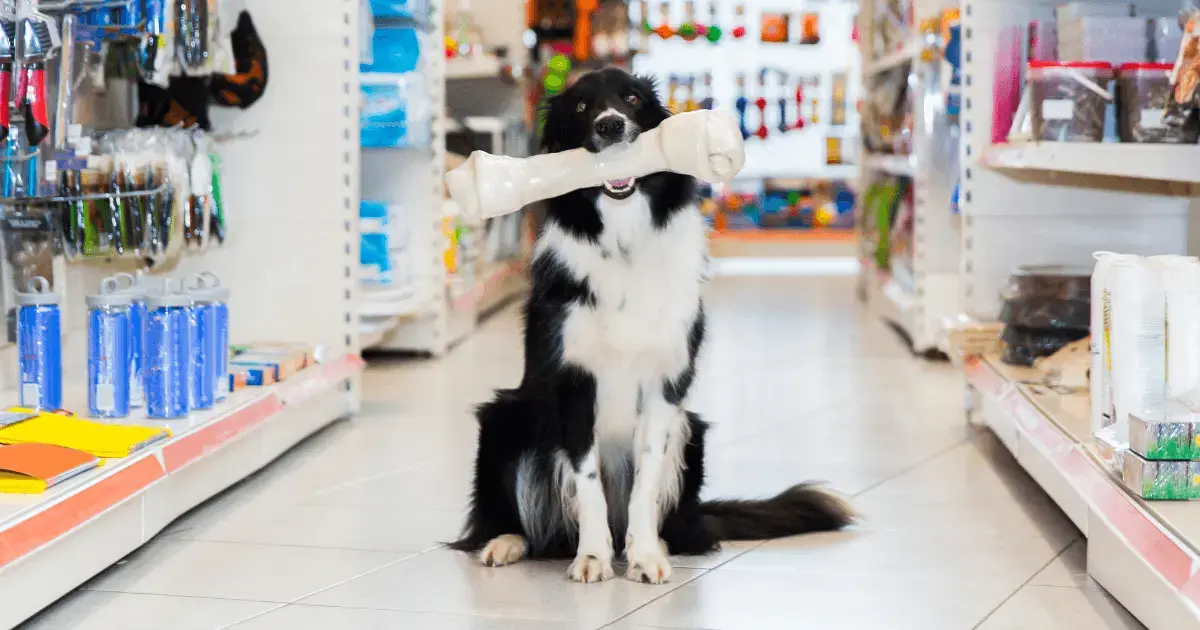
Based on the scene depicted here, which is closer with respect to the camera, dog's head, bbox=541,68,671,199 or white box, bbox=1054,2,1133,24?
dog's head, bbox=541,68,671,199

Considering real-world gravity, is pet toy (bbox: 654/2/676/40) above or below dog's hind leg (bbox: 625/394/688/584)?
above

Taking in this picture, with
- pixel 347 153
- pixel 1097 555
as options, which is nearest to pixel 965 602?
pixel 1097 555

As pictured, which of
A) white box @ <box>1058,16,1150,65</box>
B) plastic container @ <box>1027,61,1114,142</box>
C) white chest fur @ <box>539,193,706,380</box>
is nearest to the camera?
white chest fur @ <box>539,193,706,380</box>

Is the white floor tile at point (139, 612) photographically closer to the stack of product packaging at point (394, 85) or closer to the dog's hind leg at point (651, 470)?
the dog's hind leg at point (651, 470)

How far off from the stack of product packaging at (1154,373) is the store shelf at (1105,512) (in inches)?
1.9

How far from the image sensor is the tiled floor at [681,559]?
7.72ft

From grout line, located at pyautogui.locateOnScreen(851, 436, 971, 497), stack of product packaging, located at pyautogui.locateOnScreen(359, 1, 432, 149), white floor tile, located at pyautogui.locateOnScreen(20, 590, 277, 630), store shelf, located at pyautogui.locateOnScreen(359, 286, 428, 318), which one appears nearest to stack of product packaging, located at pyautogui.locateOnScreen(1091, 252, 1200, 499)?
grout line, located at pyautogui.locateOnScreen(851, 436, 971, 497)

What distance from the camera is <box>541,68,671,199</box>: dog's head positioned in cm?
248

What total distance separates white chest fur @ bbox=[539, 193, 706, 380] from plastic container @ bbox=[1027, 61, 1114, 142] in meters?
1.14

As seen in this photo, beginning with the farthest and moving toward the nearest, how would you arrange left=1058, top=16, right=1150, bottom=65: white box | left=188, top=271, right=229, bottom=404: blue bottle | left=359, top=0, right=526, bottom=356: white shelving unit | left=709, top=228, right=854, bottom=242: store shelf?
left=709, top=228, right=854, bottom=242: store shelf, left=359, top=0, right=526, bottom=356: white shelving unit, left=1058, top=16, right=1150, bottom=65: white box, left=188, top=271, right=229, bottom=404: blue bottle

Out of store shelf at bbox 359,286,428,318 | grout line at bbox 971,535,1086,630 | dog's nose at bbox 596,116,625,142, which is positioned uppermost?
dog's nose at bbox 596,116,625,142

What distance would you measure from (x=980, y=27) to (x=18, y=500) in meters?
2.97

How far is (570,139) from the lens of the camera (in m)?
2.60

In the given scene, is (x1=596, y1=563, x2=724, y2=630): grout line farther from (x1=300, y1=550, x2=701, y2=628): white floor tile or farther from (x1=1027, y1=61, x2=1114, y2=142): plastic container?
(x1=1027, y1=61, x2=1114, y2=142): plastic container
